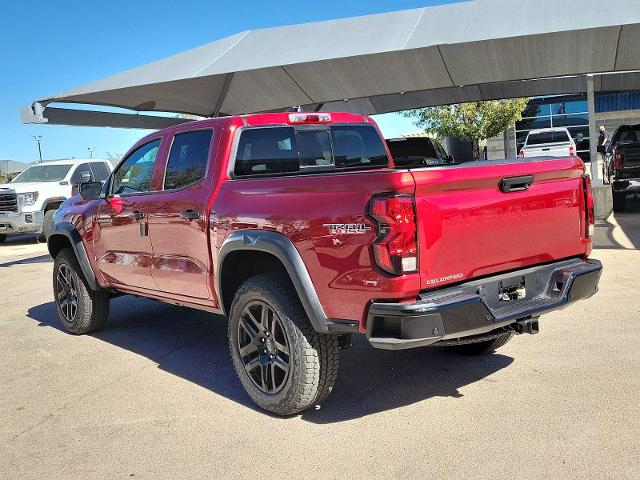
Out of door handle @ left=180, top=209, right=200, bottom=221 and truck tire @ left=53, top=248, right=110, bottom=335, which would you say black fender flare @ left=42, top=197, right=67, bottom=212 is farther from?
door handle @ left=180, top=209, right=200, bottom=221

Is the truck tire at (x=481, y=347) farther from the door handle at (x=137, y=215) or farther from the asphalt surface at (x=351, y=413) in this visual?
the door handle at (x=137, y=215)

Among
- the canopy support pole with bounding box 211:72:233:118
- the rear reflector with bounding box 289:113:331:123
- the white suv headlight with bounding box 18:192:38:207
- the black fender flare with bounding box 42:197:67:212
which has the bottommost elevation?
the black fender flare with bounding box 42:197:67:212

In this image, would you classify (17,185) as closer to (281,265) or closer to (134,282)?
(134,282)

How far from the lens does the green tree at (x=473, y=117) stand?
31.2m

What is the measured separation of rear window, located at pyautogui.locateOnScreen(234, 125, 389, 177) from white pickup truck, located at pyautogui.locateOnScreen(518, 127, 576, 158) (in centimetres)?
1359

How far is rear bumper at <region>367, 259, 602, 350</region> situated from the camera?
3111 millimetres

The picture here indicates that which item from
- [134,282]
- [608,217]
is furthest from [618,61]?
[134,282]

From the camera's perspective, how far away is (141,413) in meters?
4.11

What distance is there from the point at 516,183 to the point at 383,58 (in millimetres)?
8561

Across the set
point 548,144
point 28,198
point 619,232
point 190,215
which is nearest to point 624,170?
point 619,232

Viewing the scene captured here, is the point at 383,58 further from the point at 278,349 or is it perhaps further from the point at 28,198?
the point at 28,198

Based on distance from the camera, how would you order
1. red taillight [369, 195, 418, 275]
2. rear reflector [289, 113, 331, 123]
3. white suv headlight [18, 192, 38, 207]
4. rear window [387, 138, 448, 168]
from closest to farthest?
red taillight [369, 195, 418, 275]
rear reflector [289, 113, 331, 123]
rear window [387, 138, 448, 168]
white suv headlight [18, 192, 38, 207]

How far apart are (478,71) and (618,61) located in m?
2.64

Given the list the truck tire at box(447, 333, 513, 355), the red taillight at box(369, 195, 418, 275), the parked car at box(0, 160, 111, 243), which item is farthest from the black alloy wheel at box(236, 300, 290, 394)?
the parked car at box(0, 160, 111, 243)
